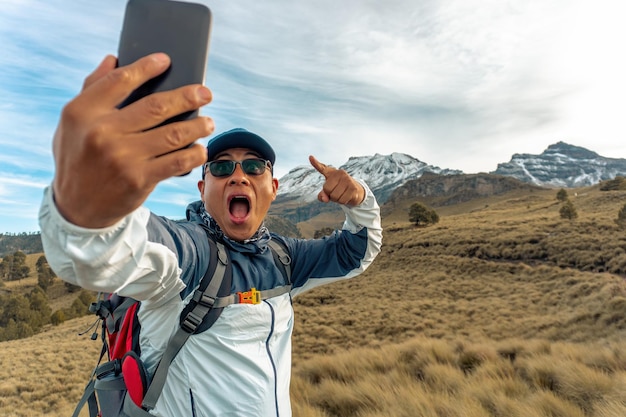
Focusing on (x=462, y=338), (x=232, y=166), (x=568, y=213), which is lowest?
(x=462, y=338)

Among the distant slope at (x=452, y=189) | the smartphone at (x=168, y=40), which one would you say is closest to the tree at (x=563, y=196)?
the smartphone at (x=168, y=40)

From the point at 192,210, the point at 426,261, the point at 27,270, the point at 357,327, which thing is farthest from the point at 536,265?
the point at 27,270

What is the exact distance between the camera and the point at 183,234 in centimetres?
163

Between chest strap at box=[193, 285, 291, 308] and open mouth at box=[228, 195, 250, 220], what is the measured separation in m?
0.47

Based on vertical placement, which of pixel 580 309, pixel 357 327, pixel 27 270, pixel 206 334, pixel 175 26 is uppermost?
pixel 175 26

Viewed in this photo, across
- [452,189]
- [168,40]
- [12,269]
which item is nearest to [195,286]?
[168,40]

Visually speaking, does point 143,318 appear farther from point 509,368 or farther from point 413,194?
point 413,194

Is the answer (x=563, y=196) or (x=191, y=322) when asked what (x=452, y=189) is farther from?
(x=191, y=322)

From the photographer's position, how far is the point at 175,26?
3.26 feet

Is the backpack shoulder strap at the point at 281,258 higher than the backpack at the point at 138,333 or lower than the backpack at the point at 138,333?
higher

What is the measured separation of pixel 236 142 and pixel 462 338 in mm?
8926

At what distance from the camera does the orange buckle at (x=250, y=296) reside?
187cm

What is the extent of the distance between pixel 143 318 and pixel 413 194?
604 ft

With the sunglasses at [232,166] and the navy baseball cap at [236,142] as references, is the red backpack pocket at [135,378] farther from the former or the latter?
the navy baseball cap at [236,142]
